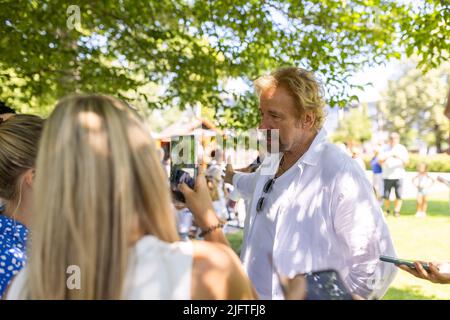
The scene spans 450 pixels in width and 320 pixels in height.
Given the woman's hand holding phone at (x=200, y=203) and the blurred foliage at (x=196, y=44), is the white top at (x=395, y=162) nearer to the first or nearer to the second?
the blurred foliage at (x=196, y=44)

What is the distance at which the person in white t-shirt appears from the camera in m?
12.0

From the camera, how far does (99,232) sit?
1.17 metres

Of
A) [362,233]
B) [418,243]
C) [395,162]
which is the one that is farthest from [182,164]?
[395,162]

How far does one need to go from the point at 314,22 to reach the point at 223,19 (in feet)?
3.98

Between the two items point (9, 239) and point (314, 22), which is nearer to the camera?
point (9, 239)

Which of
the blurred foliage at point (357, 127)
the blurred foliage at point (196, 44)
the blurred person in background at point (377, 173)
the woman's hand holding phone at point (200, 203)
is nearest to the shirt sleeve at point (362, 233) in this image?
the woman's hand holding phone at point (200, 203)

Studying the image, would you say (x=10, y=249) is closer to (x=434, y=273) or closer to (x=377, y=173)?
(x=434, y=273)

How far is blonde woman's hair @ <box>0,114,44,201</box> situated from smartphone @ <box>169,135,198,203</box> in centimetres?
58

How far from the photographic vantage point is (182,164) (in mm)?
2088

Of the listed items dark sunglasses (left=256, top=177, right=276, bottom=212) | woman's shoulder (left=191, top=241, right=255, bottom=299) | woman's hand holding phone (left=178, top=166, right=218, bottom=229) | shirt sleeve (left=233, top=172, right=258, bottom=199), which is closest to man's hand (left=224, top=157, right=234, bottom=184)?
shirt sleeve (left=233, top=172, right=258, bottom=199)

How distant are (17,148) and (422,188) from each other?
11.4 meters
